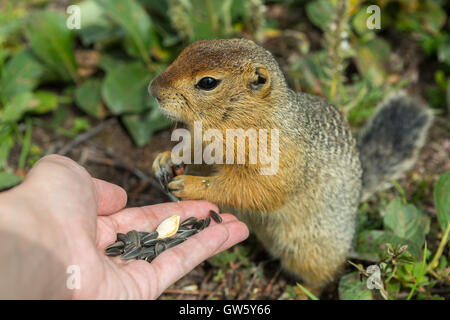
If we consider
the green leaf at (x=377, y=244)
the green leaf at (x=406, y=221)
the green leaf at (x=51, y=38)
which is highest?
the green leaf at (x=51, y=38)

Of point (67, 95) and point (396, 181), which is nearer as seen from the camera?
point (396, 181)

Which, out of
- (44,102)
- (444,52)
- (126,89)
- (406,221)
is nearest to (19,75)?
(44,102)

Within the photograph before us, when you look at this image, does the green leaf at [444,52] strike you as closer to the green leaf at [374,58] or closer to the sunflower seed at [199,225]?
the green leaf at [374,58]

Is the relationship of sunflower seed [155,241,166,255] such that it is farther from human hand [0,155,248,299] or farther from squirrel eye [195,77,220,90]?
squirrel eye [195,77,220,90]

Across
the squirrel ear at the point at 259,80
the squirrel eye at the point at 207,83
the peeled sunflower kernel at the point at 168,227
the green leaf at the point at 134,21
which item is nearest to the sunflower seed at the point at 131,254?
the peeled sunflower kernel at the point at 168,227

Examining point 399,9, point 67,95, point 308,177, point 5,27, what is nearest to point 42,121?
point 67,95

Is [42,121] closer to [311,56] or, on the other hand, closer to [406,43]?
[311,56]

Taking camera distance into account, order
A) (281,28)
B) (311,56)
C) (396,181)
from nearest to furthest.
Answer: (396,181), (311,56), (281,28)
